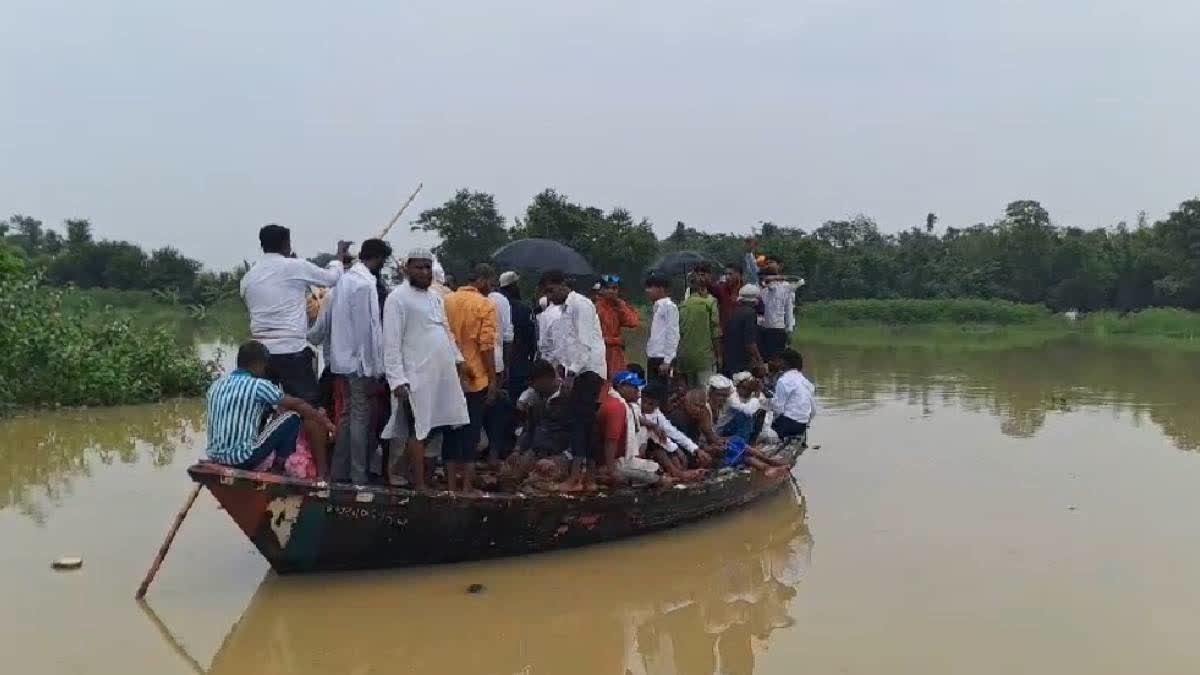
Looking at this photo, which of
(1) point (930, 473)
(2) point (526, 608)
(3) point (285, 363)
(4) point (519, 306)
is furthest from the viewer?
(1) point (930, 473)

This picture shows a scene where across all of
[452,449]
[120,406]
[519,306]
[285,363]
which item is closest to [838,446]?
[519,306]

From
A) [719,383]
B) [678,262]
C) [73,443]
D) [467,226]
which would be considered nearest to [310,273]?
[719,383]

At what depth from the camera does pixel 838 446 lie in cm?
1216

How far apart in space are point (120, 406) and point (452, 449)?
9.64 metres

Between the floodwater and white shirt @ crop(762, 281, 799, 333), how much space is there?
148cm

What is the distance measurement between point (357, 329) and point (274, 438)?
0.89 meters

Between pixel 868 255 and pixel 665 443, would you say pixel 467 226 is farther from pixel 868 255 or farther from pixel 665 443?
pixel 665 443

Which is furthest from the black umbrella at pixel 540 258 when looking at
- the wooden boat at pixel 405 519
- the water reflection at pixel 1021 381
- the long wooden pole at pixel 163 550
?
the water reflection at pixel 1021 381

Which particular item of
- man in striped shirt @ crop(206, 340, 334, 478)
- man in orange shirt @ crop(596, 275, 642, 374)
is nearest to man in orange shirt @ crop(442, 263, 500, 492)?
man in striped shirt @ crop(206, 340, 334, 478)

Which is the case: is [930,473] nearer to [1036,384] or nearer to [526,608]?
[526,608]

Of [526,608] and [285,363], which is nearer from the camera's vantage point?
[526,608]

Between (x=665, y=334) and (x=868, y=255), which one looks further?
(x=868, y=255)

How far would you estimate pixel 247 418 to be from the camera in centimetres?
608

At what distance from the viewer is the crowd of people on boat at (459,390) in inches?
254
